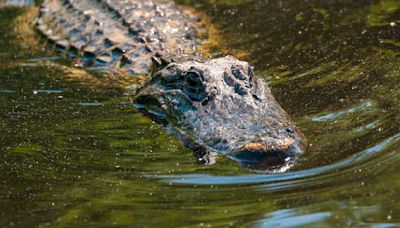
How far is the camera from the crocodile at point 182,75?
5.36 m

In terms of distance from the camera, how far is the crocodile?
5.36 metres

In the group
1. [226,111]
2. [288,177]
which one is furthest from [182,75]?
[288,177]

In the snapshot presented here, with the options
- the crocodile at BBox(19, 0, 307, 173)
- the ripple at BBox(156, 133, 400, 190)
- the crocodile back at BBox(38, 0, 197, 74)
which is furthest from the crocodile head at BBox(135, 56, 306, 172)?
the crocodile back at BBox(38, 0, 197, 74)

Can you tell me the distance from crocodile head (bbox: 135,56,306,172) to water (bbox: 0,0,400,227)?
154 mm

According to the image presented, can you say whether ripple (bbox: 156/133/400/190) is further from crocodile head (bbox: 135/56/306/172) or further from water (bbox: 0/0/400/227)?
crocodile head (bbox: 135/56/306/172)

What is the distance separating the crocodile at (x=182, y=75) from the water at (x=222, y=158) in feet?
0.57

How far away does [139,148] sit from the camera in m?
5.79

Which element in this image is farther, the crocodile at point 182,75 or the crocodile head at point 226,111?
the crocodile at point 182,75

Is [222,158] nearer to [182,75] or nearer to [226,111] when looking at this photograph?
[226,111]

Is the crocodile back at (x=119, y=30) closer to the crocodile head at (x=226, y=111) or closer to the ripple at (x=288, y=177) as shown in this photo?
the crocodile head at (x=226, y=111)

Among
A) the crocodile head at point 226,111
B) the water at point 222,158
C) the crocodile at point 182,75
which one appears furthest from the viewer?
the crocodile at point 182,75

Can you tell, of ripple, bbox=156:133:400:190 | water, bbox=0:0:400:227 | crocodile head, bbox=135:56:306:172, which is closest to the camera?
water, bbox=0:0:400:227

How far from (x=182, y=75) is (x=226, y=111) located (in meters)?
0.97

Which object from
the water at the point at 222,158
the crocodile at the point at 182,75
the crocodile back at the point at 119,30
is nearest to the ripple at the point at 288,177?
the water at the point at 222,158
